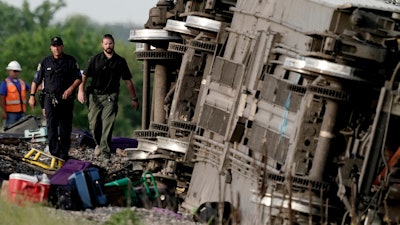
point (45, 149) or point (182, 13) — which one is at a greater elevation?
point (182, 13)

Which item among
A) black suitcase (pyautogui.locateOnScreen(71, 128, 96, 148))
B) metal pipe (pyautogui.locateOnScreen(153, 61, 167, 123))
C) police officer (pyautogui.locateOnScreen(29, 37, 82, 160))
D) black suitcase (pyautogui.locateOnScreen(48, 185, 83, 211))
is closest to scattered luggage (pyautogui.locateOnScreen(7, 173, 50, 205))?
black suitcase (pyautogui.locateOnScreen(48, 185, 83, 211))

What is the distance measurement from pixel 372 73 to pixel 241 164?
3.36 m

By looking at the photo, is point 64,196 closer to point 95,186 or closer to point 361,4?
point 95,186

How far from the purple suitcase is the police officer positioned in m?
2.95

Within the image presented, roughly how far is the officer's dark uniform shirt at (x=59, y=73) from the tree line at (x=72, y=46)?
123 ft

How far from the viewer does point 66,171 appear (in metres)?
23.1

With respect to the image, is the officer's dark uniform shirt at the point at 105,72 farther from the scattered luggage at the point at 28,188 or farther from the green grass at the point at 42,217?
the green grass at the point at 42,217

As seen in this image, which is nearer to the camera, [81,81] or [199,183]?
[199,183]

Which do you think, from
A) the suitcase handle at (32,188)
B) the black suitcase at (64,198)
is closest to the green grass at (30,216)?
the suitcase handle at (32,188)

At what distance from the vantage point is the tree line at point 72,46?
7369 centimetres

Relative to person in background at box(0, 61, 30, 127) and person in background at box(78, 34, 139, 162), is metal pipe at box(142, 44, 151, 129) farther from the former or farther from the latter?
person in background at box(0, 61, 30, 127)

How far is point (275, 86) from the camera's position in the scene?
21.2 metres

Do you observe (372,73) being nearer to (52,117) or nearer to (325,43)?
(325,43)

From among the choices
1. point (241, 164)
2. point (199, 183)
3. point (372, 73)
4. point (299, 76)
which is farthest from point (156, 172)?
point (372, 73)
